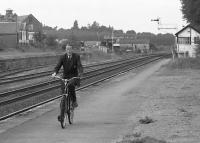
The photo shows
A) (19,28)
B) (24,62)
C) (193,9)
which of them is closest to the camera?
(193,9)

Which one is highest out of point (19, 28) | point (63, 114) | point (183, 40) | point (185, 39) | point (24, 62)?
point (19, 28)

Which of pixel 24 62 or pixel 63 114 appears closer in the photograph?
pixel 63 114

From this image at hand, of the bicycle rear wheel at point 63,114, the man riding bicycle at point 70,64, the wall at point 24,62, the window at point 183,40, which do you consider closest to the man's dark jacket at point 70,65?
the man riding bicycle at point 70,64

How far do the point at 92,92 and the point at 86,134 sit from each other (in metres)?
12.3

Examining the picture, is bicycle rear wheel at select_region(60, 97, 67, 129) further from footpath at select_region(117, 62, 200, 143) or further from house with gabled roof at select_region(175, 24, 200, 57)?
house with gabled roof at select_region(175, 24, 200, 57)

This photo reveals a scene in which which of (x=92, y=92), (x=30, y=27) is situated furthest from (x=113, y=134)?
(x=30, y=27)

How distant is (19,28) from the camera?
107062mm

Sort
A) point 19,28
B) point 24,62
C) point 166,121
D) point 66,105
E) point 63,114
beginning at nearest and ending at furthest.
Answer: point 63,114 < point 66,105 < point 166,121 < point 24,62 < point 19,28

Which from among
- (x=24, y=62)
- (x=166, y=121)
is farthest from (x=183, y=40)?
(x=166, y=121)

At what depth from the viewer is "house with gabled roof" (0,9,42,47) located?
3674 inches

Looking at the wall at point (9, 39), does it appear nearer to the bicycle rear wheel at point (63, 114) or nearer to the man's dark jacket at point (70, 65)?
the man's dark jacket at point (70, 65)

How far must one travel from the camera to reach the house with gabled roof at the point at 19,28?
306 feet

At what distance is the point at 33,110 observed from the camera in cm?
1744

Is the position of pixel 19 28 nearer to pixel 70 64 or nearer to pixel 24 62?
pixel 24 62
